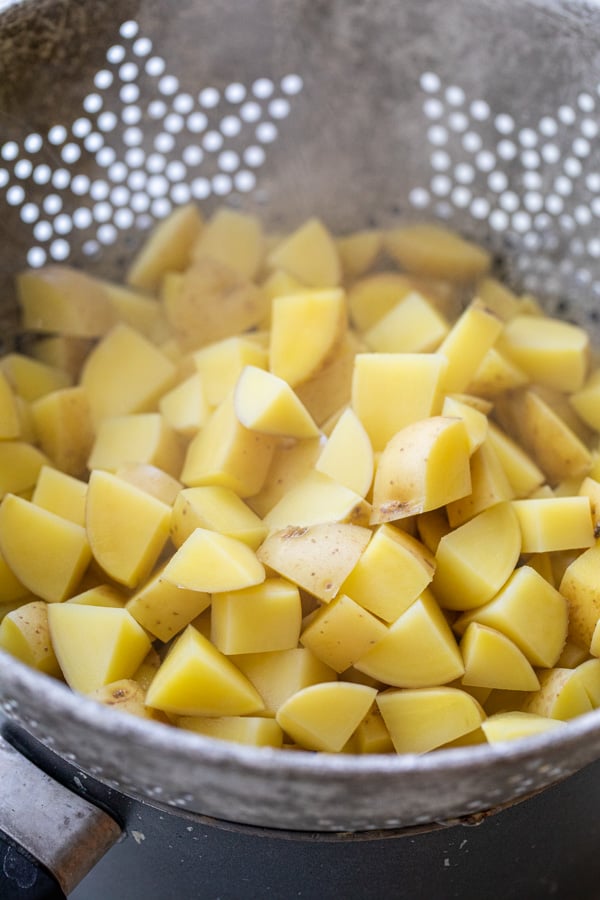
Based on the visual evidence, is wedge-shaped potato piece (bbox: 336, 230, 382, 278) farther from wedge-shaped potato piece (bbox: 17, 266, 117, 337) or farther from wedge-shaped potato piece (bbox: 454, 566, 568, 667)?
wedge-shaped potato piece (bbox: 454, 566, 568, 667)

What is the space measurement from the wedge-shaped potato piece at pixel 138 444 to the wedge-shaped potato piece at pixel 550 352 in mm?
405

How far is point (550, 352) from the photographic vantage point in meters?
1.03

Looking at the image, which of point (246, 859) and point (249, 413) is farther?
point (249, 413)

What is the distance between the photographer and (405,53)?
1.06 metres

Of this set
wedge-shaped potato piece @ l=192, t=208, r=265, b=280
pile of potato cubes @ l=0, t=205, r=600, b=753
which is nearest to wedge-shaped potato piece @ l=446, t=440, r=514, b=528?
pile of potato cubes @ l=0, t=205, r=600, b=753

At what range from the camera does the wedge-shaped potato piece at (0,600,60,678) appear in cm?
77

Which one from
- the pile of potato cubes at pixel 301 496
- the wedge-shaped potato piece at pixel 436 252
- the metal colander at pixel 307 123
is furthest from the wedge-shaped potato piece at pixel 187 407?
the wedge-shaped potato piece at pixel 436 252

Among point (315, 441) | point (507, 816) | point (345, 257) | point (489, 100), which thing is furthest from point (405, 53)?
point (507, 816)

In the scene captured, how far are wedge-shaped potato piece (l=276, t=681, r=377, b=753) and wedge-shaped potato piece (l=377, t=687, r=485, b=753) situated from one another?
4 centimetres

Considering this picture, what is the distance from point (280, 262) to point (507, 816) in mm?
701

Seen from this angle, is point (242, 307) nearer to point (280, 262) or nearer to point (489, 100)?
point (280, 262)

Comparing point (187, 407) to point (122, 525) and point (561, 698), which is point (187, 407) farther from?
point (561, 698)

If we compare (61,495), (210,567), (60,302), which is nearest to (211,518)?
(210,567)

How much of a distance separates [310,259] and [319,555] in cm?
49
